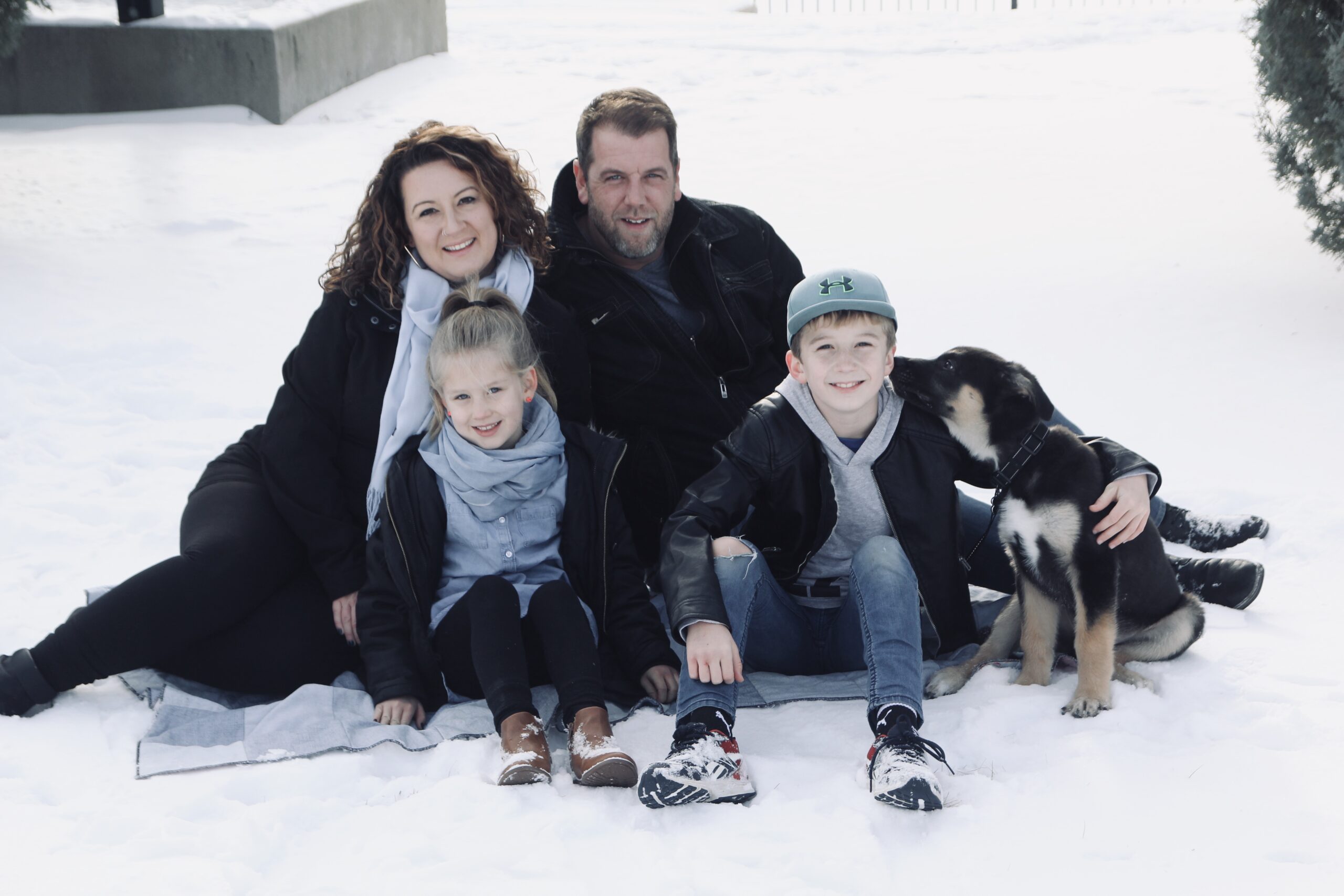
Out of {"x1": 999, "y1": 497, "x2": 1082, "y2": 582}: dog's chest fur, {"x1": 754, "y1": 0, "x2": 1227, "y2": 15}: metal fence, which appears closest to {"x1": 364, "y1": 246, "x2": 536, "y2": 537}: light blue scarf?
{"x1": 999, "y1": 497, "x2": 1082, "y2": 582}: dog's chest fur

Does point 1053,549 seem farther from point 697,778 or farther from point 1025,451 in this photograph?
point 697,778

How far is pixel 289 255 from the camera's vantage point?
8.00 m

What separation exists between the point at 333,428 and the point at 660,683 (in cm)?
133

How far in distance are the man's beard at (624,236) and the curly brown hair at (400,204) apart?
0.42m

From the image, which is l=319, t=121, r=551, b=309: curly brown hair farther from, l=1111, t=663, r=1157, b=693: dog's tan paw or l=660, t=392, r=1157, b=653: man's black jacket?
l=1111, t=663, r=1157, b=693: dog's tan paw

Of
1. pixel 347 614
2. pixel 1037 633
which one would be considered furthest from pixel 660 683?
pixel 1037 633

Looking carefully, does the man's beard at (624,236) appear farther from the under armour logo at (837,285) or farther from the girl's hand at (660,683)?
the girl's hand at (660,683)

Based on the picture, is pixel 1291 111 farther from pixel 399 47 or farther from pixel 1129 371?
pixel 399 47

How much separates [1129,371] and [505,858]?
4.61 meters

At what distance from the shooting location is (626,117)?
390cm

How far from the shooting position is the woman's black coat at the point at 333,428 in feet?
11.3

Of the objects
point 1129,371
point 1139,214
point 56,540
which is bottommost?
point 56,540

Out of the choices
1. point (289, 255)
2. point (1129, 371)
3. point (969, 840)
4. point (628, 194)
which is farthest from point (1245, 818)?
point (289, 255)

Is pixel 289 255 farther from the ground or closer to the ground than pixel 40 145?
closer to the ground
